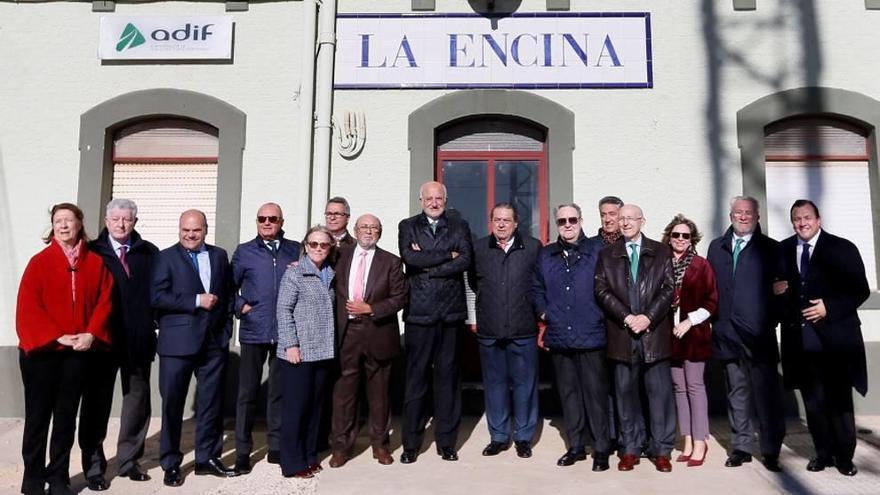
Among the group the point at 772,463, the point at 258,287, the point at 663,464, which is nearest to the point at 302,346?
the point at 258,287

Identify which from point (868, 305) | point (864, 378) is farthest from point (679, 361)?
point (868, 305)

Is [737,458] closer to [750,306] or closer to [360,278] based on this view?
A: [750,306]

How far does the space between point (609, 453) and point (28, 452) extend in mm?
3915

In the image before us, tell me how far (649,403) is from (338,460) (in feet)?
7.47

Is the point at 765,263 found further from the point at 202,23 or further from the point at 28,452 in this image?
the point at 202,23

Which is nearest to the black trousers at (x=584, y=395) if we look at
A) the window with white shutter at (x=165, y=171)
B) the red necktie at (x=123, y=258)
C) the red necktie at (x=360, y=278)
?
the red necktie at (x=360, y=278)

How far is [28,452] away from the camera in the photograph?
12.7ft

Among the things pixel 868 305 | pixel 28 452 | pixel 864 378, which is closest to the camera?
pixel 28 452

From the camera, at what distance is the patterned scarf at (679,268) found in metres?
4.45

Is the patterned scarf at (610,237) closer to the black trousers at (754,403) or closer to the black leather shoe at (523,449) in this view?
the black trousers at (754,403)

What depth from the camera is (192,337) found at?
13.9ft

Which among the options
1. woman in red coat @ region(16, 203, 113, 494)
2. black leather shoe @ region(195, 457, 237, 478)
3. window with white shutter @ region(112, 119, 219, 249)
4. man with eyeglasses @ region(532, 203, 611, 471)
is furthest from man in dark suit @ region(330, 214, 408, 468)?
window with white shutter @ region(112, 119, 219, 249)

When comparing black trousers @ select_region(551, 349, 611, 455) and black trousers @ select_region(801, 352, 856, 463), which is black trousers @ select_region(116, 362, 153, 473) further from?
black trousers @ select_region(801, 352, 856, 463)

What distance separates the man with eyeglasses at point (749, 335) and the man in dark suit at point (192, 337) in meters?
3.59
